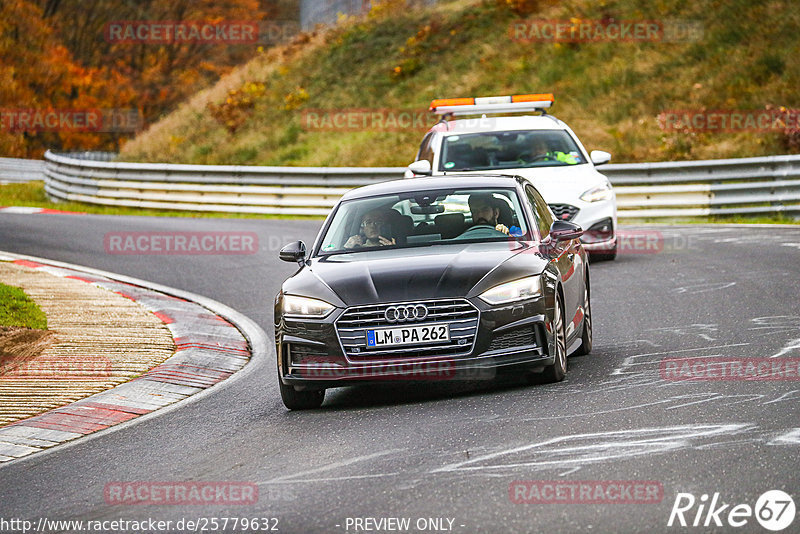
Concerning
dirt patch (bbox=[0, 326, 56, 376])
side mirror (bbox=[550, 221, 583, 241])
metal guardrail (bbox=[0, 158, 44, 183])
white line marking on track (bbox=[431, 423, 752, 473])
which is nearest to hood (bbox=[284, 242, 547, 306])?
side mirror (bbox=[550, 221, 583, 241])

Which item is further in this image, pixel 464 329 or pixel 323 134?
pixel 323 134

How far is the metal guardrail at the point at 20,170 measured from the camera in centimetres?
4566

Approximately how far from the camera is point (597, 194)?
51.6 feet

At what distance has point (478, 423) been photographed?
7527mm

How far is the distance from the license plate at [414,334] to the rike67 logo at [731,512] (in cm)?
272

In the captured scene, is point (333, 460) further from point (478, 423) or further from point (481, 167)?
point (481, 167)

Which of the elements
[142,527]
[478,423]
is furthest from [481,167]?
[142,527]

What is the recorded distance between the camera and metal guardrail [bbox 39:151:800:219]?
22.4 m

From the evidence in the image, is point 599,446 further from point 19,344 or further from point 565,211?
point 565,211

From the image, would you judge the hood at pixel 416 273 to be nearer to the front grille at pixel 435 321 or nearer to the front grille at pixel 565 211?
the front grille at pixel 435 321

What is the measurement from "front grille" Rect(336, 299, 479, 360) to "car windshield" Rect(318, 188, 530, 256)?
47.5 inches

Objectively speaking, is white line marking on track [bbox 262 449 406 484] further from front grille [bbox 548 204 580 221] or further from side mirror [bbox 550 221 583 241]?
front grille [bbox 548 204 580 221]

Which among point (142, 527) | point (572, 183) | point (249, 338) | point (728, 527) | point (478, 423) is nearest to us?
point (728, 527)

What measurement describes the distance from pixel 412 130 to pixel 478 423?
1169 inches
